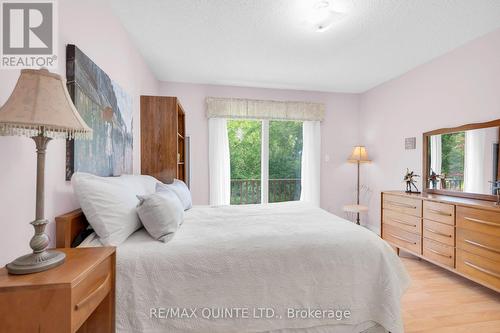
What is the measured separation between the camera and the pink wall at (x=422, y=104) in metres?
2.48

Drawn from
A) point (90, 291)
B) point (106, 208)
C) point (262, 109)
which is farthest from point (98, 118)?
point (262, 109)

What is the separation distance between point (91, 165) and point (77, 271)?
3.51 ft

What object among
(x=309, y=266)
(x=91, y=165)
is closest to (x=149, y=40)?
(x=91, y=165)

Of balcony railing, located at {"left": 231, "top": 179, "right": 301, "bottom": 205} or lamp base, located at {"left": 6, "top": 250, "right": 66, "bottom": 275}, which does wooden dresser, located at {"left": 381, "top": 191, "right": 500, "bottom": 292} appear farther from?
lamp base, located at {"left": 6, "top": 250, "right": 66, "bottom": 275}

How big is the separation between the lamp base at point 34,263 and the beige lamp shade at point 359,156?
4.16m

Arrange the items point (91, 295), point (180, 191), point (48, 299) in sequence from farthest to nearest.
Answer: point (180, 191), point (91, 295), point (48, 299)

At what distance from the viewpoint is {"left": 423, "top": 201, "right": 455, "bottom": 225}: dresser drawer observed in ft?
7.77

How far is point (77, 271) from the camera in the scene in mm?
866

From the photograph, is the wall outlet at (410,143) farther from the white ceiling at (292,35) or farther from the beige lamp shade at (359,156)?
the white ceiling at (292,35)

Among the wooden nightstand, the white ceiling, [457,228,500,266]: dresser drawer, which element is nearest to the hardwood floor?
[457,228,500,266]: dresser drawer

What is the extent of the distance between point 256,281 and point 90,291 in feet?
2.73

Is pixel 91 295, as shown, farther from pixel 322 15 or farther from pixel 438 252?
pixel 438 252

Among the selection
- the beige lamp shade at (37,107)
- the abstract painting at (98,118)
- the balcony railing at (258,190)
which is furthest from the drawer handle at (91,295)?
the balcony railing at (258,190)

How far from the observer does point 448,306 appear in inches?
80.1
